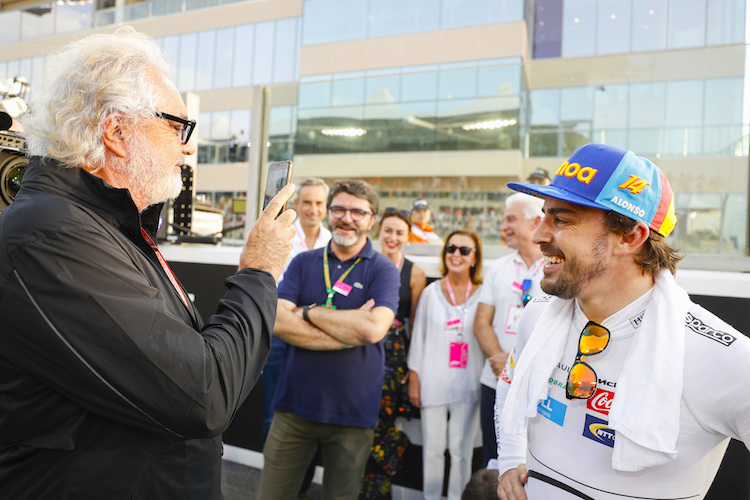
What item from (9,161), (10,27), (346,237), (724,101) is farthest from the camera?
(10,27)

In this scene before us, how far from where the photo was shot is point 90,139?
1.31 meters

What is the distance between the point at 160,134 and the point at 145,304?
0.53m

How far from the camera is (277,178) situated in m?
1.88

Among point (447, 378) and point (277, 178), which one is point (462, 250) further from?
point (277, 178)

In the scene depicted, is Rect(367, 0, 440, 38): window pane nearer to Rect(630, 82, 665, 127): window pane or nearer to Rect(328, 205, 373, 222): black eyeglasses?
Rect(630, 82, 665, 127): window pane

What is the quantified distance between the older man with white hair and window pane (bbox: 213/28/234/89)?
23.4 metres

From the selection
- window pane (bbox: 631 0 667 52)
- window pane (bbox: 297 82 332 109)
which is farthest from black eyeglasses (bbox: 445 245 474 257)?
window pane (bbox: 631 0 667 52)

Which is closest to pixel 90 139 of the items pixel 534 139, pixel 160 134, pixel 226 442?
pixel 160 134

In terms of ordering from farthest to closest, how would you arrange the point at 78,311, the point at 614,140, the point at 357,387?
the point at 614,140, the point at 357,387, the point at 78,311

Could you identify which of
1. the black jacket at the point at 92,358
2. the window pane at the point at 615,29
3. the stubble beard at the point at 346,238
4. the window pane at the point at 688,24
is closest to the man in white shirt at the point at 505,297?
the stubble beard at the point at 346,238

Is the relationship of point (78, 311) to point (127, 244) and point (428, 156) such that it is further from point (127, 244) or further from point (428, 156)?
point (428, 156)

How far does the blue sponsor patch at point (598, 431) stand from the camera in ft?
4.81

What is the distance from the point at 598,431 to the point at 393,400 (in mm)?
2367

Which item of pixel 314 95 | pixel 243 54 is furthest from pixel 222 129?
pixel 314 95
